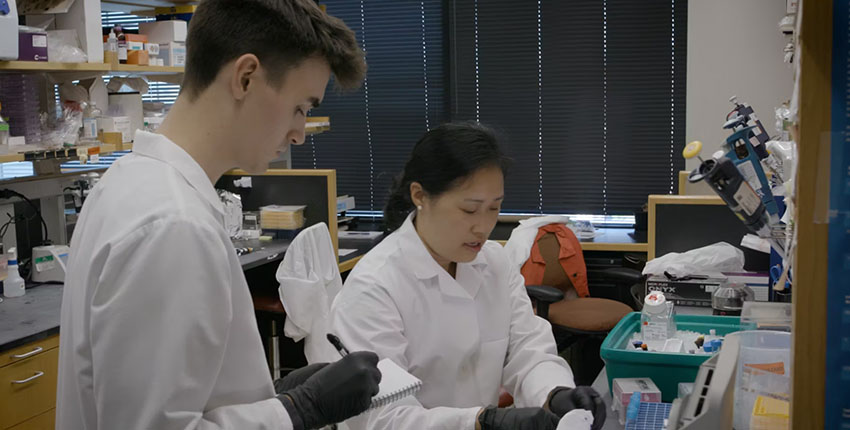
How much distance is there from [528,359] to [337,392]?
86 centimetres

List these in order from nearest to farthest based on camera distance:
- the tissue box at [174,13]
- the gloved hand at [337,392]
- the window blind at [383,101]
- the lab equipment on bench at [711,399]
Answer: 1. the lab equipment on bench at [711,399]
2. the gloved hand at [337,392]
3. the tissue box at [174,13]
4. the window blind at [383,101]

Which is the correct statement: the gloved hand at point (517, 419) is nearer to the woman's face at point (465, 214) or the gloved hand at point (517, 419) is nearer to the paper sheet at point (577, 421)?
the paper sheet at point (577, 421)

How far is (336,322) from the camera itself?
1840 millimetres

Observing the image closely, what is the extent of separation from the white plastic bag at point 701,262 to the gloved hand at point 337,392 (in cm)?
187

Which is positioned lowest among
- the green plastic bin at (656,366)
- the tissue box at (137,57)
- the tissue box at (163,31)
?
the green plastic bin at (656,366)

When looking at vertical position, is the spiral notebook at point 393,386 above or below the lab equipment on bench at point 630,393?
above

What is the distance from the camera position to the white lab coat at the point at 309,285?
298cm

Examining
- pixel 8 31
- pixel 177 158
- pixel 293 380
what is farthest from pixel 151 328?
pixel 8 31

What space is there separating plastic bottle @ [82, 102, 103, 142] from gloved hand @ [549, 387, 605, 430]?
7.95 ft

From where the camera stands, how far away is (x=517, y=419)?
5.27 feet

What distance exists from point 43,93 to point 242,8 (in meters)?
2.55

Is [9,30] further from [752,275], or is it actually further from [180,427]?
[752,275]

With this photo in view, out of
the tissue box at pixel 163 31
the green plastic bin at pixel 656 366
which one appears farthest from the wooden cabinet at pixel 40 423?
the tissue box at pixel 163 31

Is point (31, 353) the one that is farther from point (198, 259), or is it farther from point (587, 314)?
point (587, 314)
